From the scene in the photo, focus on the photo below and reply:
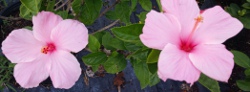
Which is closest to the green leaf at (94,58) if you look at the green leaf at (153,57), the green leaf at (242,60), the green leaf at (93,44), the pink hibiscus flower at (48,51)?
the green leaf at (93,44)

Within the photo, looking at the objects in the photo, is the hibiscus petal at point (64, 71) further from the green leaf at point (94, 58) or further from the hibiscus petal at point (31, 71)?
the green leaf at point (94, 58)

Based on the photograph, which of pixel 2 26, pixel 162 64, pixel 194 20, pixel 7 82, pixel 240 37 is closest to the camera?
pixel 162 64

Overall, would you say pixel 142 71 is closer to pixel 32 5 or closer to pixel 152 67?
pixel 152 67

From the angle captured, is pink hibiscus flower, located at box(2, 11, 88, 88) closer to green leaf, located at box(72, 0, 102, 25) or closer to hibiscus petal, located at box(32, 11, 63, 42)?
hibiscus petal, located at box(32, 11, 63, 42)

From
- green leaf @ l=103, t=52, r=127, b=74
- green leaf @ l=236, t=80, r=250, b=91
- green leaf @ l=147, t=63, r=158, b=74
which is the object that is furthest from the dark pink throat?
green leaf @ l=236, t=80, r=250, b=91

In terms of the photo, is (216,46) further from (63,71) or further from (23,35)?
(23,35)

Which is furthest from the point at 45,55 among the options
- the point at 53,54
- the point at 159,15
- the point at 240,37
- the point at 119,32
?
the point at 240,37
